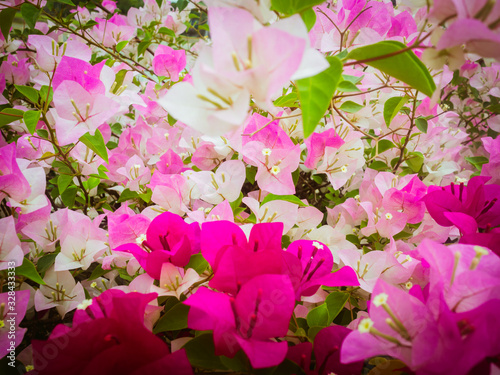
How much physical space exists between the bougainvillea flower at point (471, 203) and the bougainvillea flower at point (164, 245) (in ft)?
1.41

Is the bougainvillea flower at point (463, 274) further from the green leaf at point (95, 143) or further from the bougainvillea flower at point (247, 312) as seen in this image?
the green leaf at point (95, 143)

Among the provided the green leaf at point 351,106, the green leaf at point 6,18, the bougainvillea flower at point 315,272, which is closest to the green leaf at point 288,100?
the green leaf at point 351,106

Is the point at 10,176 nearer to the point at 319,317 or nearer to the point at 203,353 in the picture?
the point at 203,353

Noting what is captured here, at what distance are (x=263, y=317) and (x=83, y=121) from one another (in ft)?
1.36

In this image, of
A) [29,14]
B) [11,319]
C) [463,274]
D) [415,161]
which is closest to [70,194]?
[11,319]

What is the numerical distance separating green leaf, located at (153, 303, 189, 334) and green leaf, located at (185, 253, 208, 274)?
0.07 m

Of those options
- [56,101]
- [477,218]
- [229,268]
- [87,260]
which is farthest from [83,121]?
[477,218]

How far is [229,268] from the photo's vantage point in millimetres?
385

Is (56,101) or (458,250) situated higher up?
(56,101)

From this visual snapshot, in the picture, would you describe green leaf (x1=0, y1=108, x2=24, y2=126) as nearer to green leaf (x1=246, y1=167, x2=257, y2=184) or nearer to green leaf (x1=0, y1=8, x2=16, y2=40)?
green leaf (x1=0, y1=8, x2=16, y2=40)

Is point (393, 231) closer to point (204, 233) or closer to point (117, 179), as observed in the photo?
point (204, 233)

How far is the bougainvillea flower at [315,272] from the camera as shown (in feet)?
1.45

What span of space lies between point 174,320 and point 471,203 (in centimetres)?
53

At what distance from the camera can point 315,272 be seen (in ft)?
1.53
